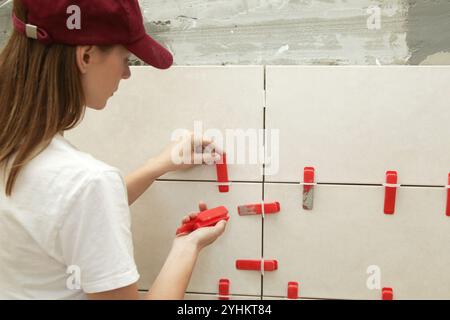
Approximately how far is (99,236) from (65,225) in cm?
6

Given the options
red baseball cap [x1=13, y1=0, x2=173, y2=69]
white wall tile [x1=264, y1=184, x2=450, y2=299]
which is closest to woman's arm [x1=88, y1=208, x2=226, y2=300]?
white wall tile [x1=264, y1=184, x2=450, y2=299]

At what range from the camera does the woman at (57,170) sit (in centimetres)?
75

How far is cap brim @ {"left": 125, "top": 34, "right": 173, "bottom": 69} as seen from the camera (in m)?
0.87

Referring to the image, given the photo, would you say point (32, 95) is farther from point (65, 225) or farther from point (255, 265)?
point (255, 265)

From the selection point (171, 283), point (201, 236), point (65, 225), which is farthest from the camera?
point (201, 236)

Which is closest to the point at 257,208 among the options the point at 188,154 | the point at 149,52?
the point at 188,154

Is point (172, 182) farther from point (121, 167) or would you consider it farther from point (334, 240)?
point (334, 240)

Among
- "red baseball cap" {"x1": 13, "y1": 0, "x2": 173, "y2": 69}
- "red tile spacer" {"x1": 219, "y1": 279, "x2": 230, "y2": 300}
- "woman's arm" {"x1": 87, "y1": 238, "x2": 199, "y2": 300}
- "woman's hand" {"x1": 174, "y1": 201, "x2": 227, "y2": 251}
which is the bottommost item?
"red tile spacer" {"x1": 219, "y1": 279, "x2": 230, "y2": 300}

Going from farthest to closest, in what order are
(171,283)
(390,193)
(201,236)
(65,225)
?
(390,193) < (201,236) < (171,283) < (65,225)

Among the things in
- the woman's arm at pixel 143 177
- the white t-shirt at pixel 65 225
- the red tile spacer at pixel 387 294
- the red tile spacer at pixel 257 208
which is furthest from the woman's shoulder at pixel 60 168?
the red tile spacer at pixel 387 294

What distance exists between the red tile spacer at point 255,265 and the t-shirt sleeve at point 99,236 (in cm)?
60

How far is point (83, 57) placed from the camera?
2.63 feet

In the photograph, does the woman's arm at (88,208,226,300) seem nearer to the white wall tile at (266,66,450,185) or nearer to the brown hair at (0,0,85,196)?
the brown hair at (0,0,85,196)

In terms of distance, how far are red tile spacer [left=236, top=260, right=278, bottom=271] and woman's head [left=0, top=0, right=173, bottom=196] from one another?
2.40 ft
